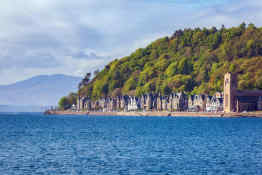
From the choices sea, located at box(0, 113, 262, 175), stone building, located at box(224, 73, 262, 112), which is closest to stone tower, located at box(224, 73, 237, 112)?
stone building, located at box(224, 73, 262, 112)

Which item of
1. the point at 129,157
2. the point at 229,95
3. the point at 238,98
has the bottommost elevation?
the point at 129,157

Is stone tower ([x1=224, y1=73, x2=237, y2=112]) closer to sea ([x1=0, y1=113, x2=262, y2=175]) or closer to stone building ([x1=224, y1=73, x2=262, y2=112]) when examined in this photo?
stone building ([x1=224, y1=73, x2=262, y2=112])

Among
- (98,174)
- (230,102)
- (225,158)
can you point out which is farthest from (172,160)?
(230,102)

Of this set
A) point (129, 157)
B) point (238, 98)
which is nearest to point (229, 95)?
point (238, 98)

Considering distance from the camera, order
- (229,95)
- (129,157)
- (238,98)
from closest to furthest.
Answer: (129,157) → (229,95) → (238,98)

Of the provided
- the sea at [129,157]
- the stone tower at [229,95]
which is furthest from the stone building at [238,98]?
the sea at [129,157]

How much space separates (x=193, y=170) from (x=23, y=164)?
15.3 metres

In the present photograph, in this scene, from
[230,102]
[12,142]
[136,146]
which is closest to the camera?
[136,146]

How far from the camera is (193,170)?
48.6m

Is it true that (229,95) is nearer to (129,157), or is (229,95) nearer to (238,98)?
(238,98)

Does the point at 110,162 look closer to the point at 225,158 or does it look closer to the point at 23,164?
the point at 23,164

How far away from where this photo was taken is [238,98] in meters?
187

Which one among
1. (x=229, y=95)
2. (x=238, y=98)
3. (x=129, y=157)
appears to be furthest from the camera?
(x=238, y=98)

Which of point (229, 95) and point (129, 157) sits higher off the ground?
point (229, 95)
